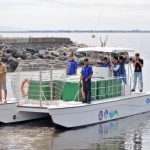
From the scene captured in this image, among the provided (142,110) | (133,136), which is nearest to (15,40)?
(142,110)

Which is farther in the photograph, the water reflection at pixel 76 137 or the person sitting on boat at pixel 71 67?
the person sitting on boat at pixel 71 67

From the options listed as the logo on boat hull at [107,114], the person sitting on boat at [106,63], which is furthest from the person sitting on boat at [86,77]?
the person sitting on boat at [106,63]

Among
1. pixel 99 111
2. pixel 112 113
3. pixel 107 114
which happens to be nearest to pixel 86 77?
pixel 99 111

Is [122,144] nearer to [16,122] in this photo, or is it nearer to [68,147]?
[68,147]

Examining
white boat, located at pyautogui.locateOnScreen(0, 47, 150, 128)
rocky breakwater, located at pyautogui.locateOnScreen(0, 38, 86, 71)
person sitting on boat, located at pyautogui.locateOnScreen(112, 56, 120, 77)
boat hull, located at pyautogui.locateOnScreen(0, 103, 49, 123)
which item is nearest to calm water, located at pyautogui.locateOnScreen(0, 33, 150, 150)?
boat hull, located at pyautogui.locateOnScreen(0, 103, 49, 123)

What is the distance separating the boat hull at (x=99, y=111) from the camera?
16.7m

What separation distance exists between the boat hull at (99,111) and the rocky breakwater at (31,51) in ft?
60.6

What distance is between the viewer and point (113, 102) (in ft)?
61.1

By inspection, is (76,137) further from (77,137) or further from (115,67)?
(115,67)

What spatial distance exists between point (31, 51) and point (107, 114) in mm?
31375

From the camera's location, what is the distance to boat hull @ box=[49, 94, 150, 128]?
16672mm

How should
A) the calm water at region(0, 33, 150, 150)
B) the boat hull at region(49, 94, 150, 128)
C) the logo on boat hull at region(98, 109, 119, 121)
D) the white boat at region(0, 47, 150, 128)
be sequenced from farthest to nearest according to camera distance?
the logo on boat hull at region(98, 109, 119, 121) → the white boat at region(0, 47, 150, 128) → the boat hull at region(49, 94, 150, 128) → the calm water at region(0, 33, 150, 150)

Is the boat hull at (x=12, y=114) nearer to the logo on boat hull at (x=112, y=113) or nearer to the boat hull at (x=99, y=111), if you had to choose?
the boat hull at (x=99, y=111)

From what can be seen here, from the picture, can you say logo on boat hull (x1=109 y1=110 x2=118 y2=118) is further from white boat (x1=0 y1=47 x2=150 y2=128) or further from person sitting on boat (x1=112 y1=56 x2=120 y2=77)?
person sitting on boat (x1=112 y1=56 x2=120 y2=77)
